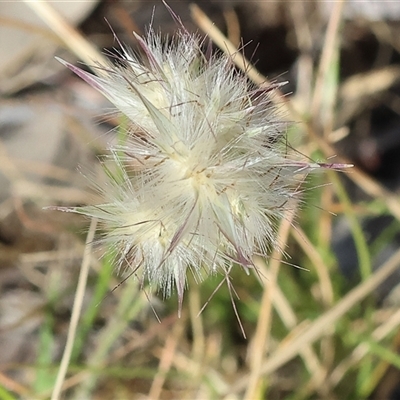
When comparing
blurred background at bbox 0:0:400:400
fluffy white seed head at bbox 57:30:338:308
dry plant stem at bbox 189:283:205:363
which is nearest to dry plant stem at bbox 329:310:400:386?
blurred background at bbox 0:0:400:400

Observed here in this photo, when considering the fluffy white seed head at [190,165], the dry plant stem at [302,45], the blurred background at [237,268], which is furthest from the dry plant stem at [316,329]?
the dry plant stem at [302,45]

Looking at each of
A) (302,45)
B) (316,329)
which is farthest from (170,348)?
(302,45)

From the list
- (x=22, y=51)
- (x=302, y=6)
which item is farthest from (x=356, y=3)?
(x=22, y=51)


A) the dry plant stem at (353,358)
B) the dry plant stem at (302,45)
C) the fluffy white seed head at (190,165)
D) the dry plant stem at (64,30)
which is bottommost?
the dry plant stem at (353,358)

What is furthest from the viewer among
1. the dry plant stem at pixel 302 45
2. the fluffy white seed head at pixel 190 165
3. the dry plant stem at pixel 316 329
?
the dry plant stem at pixel 302 45

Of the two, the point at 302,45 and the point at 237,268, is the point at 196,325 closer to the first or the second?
the point at 237,268

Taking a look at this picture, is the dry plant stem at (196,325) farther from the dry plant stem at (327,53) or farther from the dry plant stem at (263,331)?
the dry plant stem at (327,53)
